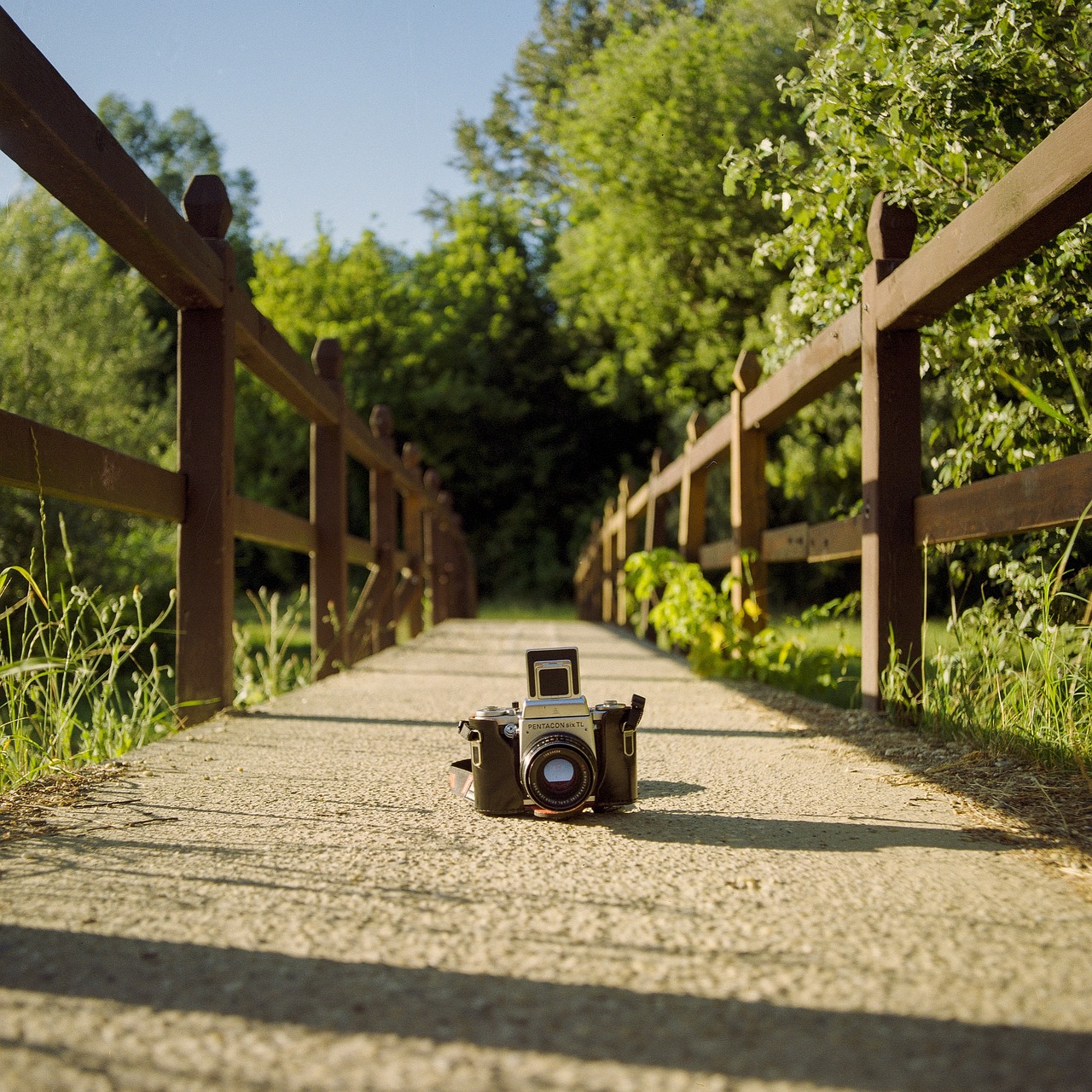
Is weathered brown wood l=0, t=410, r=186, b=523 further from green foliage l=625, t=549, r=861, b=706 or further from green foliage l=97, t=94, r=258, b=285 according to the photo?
green foliage l=97, t=94, r=258, b=285

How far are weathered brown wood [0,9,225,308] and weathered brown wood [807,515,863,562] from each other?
1.90m

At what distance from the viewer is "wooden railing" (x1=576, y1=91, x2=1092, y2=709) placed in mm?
2040

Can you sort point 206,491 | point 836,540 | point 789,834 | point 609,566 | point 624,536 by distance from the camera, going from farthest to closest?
point 609,566 < point 624,536 < point 836,540 < point 206,491 < point 789,834

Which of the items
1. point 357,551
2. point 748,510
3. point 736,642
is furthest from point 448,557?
point 736,642

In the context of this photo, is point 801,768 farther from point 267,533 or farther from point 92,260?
→ point 92,260

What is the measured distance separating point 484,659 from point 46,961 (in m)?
4.49

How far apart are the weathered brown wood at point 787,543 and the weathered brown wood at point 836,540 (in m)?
0.07

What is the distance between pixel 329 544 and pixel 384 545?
1.57 m

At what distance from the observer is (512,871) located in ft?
5.00

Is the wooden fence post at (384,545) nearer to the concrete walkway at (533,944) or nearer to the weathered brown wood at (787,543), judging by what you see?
the weathered brown wood at (787,543)

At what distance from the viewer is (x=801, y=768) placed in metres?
2.36

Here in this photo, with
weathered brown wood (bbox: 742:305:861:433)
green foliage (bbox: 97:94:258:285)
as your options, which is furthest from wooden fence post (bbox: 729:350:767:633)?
green foliage (bbox: 97:94:258:285)

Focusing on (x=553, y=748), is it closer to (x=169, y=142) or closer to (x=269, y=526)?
(x=269, y=526)

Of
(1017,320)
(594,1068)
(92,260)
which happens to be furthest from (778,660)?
(92,260)
